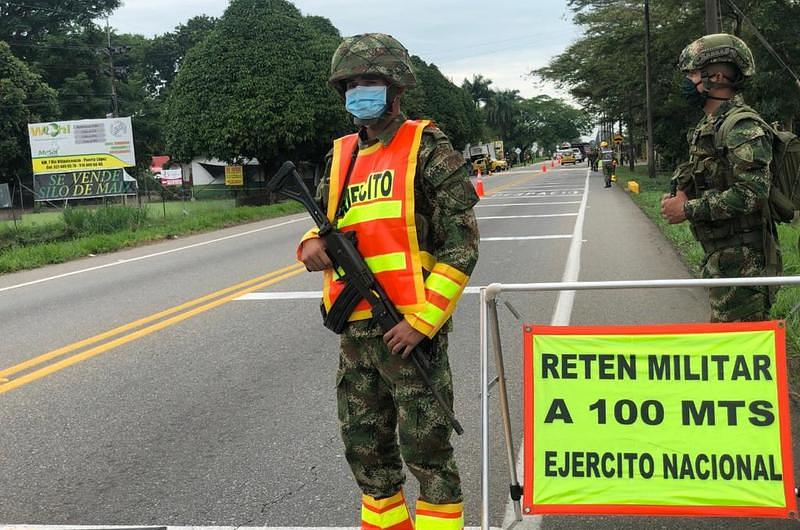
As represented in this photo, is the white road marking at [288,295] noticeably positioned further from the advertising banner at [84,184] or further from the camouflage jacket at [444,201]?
the advertising banner at [84,184]

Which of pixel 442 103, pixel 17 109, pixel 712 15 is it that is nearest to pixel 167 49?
pixel 442 103

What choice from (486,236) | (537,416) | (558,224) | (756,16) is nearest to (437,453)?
(537,416)

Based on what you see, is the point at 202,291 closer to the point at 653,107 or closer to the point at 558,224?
the point at 558,224

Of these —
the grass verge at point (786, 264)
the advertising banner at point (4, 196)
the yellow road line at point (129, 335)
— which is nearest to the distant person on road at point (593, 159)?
the grass verge at point (786, 264)

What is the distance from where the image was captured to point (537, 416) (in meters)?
2.87

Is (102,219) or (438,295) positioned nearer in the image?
(438,295)

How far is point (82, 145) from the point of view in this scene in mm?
20016

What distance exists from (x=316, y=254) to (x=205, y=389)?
9.86ft

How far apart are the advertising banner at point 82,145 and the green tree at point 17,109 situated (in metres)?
22.0

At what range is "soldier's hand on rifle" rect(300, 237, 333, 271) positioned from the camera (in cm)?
275

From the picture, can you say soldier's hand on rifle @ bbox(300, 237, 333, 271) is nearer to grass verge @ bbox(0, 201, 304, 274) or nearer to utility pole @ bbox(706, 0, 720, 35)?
utility pole @ bbox(706, 0, 720, 35)

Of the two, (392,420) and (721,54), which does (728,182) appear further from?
(392,420)

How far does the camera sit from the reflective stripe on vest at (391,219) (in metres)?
2.63

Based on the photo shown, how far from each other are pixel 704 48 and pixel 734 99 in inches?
10.4
